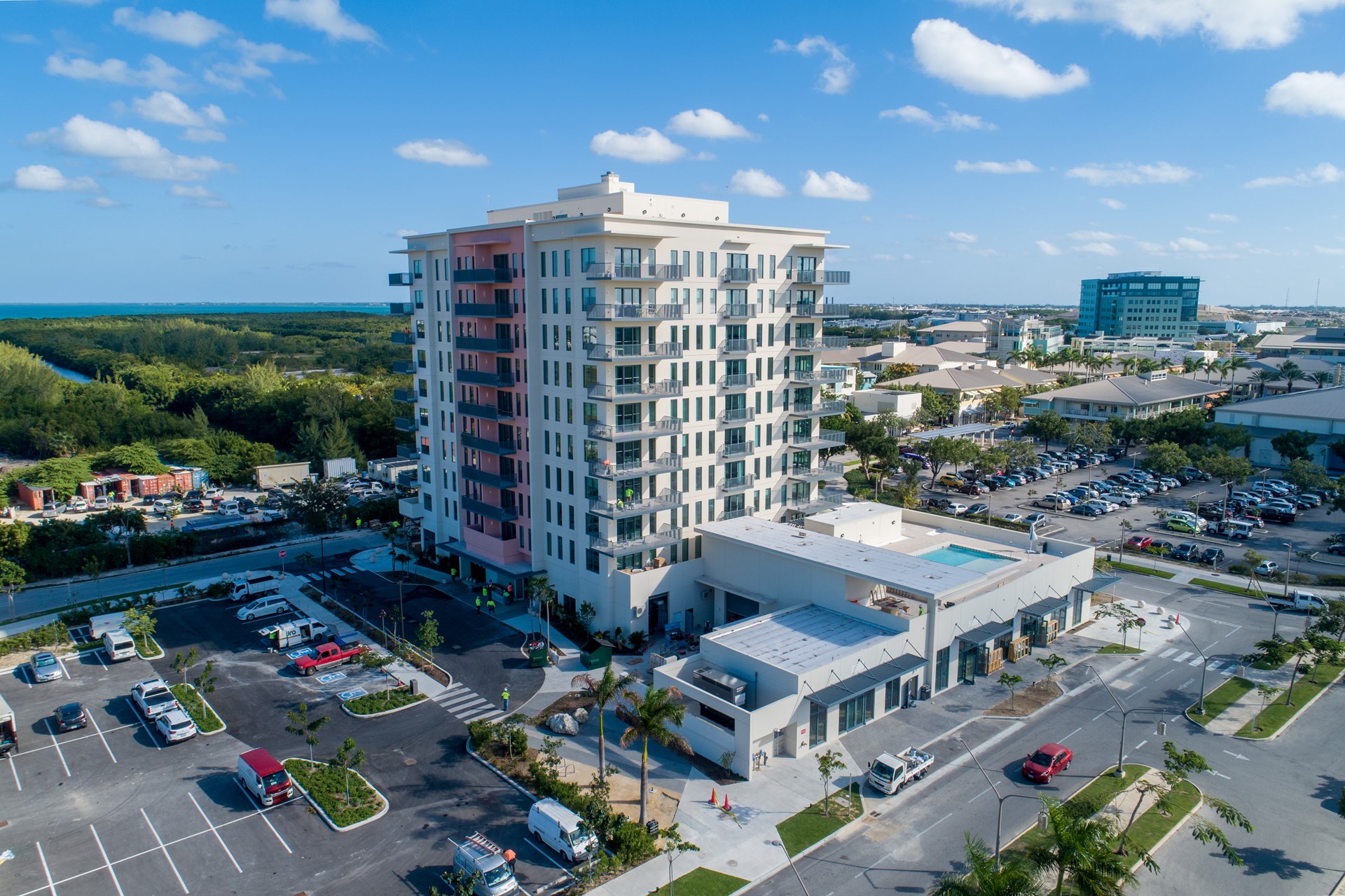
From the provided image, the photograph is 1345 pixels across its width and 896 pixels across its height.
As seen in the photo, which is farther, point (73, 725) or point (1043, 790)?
point (73, 725)

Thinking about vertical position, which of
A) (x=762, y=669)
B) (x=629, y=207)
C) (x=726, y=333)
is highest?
(x=629, y=207)

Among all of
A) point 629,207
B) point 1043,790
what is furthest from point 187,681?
point 1043,790

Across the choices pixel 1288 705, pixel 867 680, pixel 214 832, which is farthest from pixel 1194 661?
pixel 214 832

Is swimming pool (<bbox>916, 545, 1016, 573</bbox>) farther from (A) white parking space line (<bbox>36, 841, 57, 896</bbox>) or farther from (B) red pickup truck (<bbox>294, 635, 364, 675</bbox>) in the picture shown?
(A) white parking space line (<bbox>36, 841, 57, 896</bbox>)

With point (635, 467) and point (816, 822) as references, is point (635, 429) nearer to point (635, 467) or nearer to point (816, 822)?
point (635, 467)

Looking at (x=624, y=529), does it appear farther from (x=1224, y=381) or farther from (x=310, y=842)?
(x=1224, y=381)

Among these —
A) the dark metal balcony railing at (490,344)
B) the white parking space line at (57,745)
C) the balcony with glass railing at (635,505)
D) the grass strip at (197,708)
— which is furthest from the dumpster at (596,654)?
the white parking space line at (57,745)
